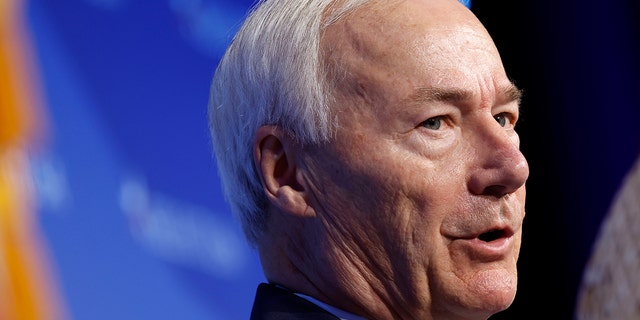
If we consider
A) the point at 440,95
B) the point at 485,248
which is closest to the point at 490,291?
the point at 485,248

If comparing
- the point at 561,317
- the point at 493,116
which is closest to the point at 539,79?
the point at 561,317

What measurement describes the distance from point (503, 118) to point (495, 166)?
191 mm

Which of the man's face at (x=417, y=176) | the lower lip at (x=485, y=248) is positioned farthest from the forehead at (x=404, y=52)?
the lower lip at (x=485, y=248)

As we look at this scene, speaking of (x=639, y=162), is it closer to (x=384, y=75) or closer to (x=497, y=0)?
(x=497, y=0)

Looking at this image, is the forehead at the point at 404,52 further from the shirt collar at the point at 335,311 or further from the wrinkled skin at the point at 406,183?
the shirt collar at the point at 335,311

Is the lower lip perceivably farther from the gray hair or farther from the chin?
the gray hair

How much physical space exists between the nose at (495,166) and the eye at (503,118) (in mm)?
122

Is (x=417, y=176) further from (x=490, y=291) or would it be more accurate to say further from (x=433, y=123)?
(x=490, y=291)

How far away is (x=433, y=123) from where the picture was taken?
59.4 inches

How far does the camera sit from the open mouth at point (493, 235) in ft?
4.97

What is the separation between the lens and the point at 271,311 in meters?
1.50

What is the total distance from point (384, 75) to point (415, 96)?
0.06m

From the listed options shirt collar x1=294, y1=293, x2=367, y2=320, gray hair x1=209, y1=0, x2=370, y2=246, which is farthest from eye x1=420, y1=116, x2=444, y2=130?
shirt collar x1=294, y1=293, x2=367, y2=320

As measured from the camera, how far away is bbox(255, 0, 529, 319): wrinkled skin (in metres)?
1.47
